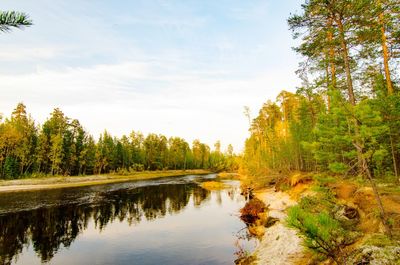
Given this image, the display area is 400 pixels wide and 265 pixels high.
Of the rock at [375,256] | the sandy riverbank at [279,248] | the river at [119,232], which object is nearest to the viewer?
the rock at [375,256]

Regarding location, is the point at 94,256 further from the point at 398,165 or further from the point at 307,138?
the point at 307,138

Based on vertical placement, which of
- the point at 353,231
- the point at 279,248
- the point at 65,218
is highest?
the point at 353,231

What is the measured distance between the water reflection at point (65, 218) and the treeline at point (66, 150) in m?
38.7

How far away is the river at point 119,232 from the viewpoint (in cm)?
1694

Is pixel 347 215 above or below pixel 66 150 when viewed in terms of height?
below

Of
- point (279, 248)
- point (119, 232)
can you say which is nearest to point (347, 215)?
point (279, 248)

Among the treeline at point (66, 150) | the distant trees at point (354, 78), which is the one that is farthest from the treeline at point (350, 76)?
the treeline at point (66, 150)

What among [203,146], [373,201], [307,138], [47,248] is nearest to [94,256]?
[47,248]

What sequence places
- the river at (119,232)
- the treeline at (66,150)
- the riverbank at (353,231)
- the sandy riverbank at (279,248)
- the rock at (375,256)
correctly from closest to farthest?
the rock at (375,256), the riverbank at (353,231), the sandy riverbank at (279,248), the river at (119,232), the treeline at (66,150)

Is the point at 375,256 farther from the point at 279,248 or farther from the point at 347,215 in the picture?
the point at 279,248

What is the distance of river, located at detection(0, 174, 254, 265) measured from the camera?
16938mm

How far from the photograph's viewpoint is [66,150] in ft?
246

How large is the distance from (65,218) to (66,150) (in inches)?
2118

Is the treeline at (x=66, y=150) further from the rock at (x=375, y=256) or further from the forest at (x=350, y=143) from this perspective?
the rock at (x=375, y=256)
